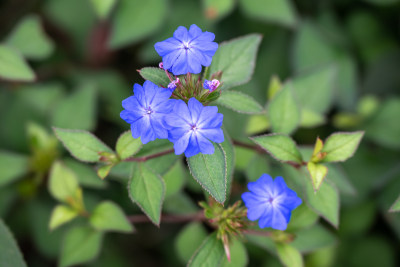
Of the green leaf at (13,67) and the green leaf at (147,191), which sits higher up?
the green leaf at (13,67)

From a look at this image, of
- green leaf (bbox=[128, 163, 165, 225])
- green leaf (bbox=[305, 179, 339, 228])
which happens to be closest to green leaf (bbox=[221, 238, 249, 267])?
green leaf (bbox=[305, 179, 339, 228])

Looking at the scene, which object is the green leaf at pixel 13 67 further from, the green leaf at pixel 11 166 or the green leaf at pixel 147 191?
the green leaf at pixel 147 191

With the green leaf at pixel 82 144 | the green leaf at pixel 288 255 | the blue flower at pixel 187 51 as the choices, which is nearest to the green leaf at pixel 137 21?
the green leaf at pixel 82 144

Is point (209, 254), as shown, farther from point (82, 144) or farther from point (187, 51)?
point (187, 51)

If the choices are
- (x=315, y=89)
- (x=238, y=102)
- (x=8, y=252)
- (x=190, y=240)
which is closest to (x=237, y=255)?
(x=190, y=240)

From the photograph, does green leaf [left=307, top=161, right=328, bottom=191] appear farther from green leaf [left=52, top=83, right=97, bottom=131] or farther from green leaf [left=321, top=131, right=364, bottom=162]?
green leaf [left=52, top=83, right=97, bottom=131]

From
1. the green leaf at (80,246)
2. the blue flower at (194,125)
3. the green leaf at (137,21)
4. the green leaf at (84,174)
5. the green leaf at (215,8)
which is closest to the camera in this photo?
the blue flower at (194,125)
